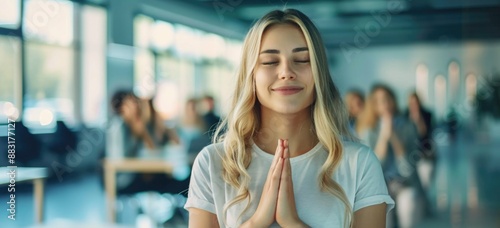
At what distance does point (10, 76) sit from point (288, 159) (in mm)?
3345

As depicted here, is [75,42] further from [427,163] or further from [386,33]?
[427,163]

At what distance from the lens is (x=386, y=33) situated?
4.23 metres

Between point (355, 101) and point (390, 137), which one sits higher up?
point (355, 101)

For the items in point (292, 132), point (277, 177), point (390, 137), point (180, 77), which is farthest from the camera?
point (180, 77)

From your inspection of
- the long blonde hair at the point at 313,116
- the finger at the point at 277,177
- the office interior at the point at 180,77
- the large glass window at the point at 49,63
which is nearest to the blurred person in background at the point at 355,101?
the office interior at the point at 180,77

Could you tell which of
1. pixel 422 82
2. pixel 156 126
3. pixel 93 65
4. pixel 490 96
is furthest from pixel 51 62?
pixel 490 96

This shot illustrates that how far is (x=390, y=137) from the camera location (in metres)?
4.17

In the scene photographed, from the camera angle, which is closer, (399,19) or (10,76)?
(10,76)

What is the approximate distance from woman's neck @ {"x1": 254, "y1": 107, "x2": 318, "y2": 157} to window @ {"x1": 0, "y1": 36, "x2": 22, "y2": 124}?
3.09 metres

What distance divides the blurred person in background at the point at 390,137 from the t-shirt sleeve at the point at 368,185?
297cm

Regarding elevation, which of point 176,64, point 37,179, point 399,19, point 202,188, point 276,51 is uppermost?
point 399,19

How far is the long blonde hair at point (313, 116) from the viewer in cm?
111

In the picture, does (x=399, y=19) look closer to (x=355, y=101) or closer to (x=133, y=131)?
(x=355, y=101)

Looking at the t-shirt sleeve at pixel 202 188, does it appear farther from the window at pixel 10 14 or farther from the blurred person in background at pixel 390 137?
the window at pixel 10 14
